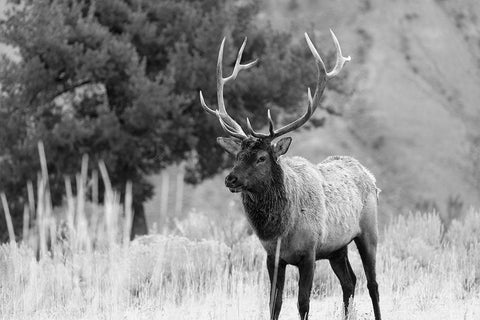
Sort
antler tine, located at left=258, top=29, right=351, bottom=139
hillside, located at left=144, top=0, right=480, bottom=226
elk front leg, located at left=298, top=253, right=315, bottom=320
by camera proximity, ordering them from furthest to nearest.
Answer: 1. hillside, located at left=144, top=0, right=480, bottom=226
2. antler tine, located at left=258, top=29, right=351, bottom=139
3. elk front leg, located at left=298, top=253, right=315, bottom=320

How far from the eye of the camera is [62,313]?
8.34 m

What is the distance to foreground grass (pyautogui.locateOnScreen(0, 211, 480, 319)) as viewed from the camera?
26.1 ft

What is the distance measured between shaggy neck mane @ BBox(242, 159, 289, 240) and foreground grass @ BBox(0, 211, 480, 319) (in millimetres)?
581

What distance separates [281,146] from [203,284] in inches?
117

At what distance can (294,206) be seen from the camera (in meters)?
7.58

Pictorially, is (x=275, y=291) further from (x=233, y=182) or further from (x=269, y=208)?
(x=233, y=182)

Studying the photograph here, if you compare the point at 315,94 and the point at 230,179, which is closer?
the point at 230,179

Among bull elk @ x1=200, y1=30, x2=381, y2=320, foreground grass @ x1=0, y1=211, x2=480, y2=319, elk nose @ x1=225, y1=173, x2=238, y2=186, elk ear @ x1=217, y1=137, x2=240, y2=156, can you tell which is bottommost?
foreground grass @ x1=0, y1=211, x2=480, y2=319

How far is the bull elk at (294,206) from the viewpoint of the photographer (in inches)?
293

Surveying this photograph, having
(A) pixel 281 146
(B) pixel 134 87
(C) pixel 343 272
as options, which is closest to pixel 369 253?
(C) pixel 343 272

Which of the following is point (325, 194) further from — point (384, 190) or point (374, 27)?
point (374, 27)

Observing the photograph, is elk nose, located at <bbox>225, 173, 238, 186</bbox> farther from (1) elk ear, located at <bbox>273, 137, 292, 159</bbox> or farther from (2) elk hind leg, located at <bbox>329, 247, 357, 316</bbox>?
(2) elk hind leg, located at <bbox>329, 247, 357, 316</bbox>

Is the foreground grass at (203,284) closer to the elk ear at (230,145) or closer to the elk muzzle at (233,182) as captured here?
the elk muzzle at (233,182)

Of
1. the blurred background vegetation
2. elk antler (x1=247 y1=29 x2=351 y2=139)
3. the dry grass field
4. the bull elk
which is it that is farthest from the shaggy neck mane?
the blurred background vegetation
